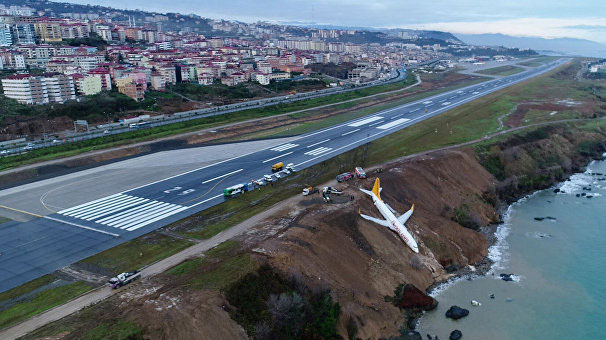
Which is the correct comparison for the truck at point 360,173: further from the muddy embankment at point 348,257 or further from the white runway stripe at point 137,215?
the white runway stripe at point 137,215

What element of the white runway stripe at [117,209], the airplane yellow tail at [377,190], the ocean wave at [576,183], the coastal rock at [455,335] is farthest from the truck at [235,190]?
the ocean wave at [576,183]

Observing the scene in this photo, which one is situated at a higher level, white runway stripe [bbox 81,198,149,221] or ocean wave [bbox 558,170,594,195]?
white runway stripe [bbox 81,198,149,221]

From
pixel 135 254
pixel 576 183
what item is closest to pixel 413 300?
pixel 135 254

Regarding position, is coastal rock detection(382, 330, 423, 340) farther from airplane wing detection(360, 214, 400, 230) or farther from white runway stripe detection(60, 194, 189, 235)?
white runway stripe detection(60, 194, 189, 235)

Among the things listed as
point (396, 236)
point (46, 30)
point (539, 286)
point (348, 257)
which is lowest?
point (539, 286)

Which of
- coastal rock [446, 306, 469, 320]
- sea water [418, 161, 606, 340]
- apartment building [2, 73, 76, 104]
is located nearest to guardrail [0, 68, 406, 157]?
apartment building [2, 73, 76, 104]

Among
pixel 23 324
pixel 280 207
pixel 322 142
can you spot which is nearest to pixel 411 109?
pixel 322 142

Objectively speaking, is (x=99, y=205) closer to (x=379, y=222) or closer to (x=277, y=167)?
(x=277, y=167)
